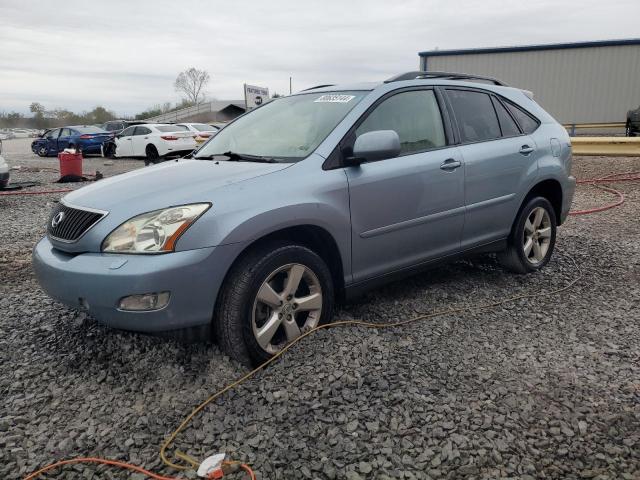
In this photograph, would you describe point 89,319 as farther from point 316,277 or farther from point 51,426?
point 316,277

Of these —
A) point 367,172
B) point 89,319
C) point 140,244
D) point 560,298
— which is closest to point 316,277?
point 367,172

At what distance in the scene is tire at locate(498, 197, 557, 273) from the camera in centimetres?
457

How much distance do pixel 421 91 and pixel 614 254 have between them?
2.86 meters

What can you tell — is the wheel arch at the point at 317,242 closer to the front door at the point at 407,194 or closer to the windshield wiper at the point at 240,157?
the front door at the point at 407,194

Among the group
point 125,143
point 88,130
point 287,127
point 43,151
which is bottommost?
point 287,127

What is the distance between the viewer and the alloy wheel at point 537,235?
4.68 meters

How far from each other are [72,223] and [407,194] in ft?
6.84

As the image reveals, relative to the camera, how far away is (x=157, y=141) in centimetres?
1848

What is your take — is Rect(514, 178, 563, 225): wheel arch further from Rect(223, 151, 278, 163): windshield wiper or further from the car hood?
the car hood

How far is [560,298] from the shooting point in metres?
4.14

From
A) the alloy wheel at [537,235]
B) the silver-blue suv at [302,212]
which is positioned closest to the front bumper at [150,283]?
the silver-blue suv at [302,212]

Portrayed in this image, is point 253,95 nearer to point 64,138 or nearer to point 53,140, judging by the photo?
point 64,138

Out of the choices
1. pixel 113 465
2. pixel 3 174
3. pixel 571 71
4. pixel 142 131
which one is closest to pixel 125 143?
pixel 142 131

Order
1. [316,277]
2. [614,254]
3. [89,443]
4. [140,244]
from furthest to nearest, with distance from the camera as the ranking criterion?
1. [614,254]
2. [316,277]
3. [140,244]
4. [89,443]
